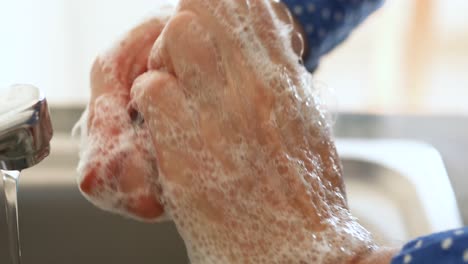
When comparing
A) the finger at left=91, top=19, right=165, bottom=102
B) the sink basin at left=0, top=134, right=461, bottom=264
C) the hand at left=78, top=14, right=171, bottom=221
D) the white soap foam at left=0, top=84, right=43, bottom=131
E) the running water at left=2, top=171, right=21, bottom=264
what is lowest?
the sink basin at left=0, top=134, right=461, bottom=264

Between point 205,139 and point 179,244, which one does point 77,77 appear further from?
point 205,139

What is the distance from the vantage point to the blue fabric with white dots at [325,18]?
483mm

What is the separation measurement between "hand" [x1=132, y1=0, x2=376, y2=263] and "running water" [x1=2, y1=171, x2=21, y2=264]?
0.10 meters

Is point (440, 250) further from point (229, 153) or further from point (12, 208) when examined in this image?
point (12, 208)

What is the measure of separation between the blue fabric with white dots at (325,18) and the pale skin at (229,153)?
119 millimetres

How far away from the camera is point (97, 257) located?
1.71ft

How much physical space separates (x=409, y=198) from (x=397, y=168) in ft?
0.15

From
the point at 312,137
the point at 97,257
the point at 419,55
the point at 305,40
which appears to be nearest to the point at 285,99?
the point at 312,137

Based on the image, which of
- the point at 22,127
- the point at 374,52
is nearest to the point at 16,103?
the point at 22,127

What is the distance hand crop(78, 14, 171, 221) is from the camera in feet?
1.15

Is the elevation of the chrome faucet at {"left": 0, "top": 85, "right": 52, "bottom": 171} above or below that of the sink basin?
above

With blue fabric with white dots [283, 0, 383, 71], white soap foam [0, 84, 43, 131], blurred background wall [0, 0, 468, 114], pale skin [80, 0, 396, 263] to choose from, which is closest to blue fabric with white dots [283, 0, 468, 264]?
blue fabric with white dots [283, 0, 383, 71]

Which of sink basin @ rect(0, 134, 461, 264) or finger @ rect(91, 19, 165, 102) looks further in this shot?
sink basin @ rect(0, 134, 461, 264)

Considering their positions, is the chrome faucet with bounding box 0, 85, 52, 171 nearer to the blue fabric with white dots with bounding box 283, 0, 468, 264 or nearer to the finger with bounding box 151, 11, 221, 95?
the finger with bounding box 151, 11, 221, 95
